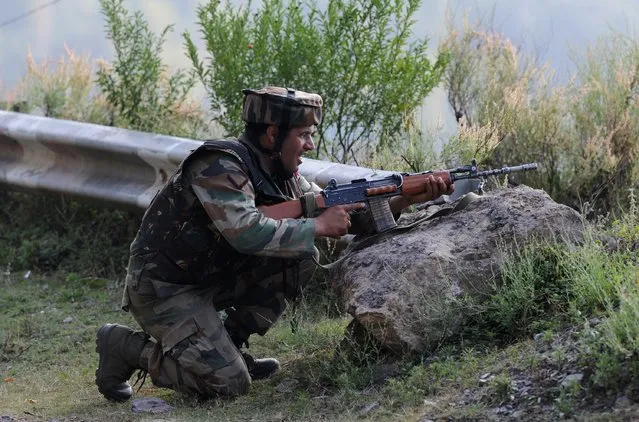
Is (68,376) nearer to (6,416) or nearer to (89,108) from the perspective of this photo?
(6,416)

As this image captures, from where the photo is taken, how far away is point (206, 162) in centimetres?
551

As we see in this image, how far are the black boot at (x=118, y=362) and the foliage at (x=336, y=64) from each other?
2.98 metres

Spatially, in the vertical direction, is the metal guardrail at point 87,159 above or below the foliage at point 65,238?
above

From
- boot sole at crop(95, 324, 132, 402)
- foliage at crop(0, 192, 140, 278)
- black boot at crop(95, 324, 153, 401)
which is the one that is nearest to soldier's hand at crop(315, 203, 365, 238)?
black boot at crop(95, 324, 153, 401)

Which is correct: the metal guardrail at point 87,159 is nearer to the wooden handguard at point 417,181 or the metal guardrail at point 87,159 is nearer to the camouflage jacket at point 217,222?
the camouflage jacket at point 217,222

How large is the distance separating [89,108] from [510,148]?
14.8ft

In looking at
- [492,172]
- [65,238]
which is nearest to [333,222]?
[492,172]

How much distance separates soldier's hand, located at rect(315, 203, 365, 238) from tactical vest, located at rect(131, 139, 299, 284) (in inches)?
12.4

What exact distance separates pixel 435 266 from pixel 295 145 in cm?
95

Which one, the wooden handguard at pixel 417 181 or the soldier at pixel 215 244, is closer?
the soldier at pixel 215 244

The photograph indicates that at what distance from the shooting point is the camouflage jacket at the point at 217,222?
5402 millimetres

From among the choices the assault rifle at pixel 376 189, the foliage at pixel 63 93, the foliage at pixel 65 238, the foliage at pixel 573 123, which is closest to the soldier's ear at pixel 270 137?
the assault rifle at pixel 376 189

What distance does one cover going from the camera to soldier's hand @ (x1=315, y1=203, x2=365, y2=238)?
552 cm

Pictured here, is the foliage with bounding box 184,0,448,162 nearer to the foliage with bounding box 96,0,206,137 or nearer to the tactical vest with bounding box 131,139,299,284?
the foliage with bounding box 96,0,206,137
